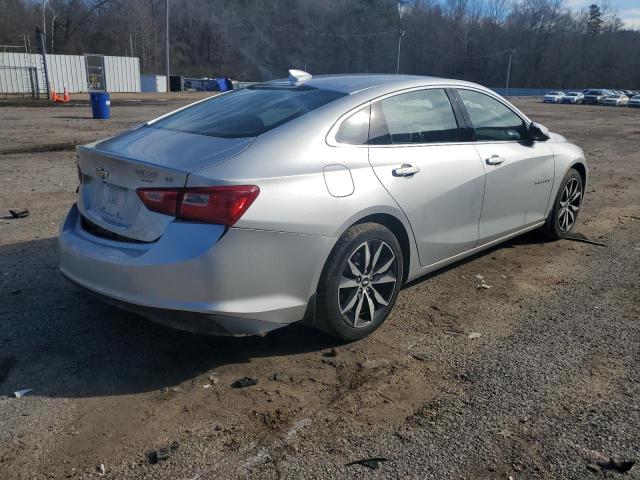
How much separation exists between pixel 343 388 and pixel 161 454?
1.07 m

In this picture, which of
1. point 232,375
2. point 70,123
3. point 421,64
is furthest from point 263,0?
point 232,375

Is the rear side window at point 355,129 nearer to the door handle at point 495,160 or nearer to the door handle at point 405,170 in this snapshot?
the door handle at point 405,170

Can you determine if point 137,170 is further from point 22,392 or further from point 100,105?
point 100,105

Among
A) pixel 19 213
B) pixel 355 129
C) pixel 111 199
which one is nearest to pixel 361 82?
pixel 355 129

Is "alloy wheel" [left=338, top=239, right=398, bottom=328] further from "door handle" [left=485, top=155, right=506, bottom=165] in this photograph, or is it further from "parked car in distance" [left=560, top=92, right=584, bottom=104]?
"parked car in distance" [left=560, top=92, right=584, bottom=104]

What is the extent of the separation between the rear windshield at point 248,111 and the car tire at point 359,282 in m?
0.87

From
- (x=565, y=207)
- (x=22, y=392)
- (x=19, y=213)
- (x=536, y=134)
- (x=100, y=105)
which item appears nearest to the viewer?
(x=22, y=392)

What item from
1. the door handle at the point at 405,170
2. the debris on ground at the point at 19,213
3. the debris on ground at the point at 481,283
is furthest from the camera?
the debris on ground at the point at 19,213

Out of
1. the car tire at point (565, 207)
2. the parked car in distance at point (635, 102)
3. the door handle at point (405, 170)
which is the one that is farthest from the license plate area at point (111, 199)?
the parked car in distance at point (635, 102)

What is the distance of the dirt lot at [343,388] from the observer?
2.66 meters

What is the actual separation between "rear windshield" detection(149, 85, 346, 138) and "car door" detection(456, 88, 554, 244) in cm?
142

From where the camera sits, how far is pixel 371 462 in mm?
2633

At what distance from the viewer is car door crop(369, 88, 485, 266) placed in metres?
3.87

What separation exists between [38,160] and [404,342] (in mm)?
9332
